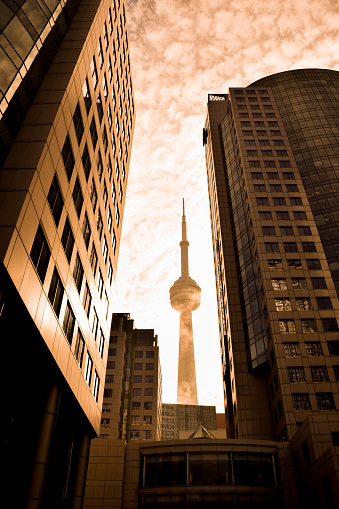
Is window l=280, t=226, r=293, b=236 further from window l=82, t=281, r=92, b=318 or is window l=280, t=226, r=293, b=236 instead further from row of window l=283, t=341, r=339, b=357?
window l=82, t=281, r=92, b=318

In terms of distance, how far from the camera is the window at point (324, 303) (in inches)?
2354

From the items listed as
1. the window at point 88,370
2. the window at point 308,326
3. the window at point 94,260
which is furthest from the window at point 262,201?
the window at point 88,370

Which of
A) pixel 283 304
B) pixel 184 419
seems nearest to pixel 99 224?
pixel 283 304

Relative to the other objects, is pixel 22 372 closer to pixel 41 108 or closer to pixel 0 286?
pixel 0 286

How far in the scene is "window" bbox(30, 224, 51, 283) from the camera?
2277cm

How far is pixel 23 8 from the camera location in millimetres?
23766

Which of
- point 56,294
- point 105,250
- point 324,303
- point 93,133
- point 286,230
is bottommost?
point 56,294

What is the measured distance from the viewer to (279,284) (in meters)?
62.4

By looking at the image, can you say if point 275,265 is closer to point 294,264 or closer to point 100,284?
point 294,264

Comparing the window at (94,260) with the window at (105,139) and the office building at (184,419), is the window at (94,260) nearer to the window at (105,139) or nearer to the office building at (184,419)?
the window at (105,139)

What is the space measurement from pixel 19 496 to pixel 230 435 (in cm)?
5932

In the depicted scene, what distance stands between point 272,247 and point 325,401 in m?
25.1

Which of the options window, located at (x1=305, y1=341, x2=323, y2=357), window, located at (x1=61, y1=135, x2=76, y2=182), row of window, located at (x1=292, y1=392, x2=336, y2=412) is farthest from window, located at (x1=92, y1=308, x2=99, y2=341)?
window, located at (x1=305, y1=341, x2=323, y2=357)

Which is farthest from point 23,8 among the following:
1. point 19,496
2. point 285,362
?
point 285,362
